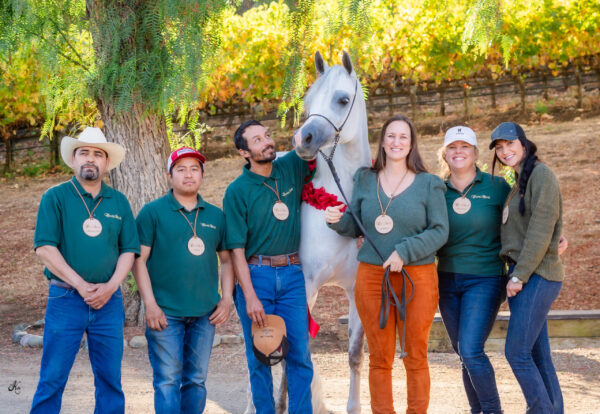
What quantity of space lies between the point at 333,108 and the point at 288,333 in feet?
4.24

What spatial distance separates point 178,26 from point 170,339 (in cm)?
197

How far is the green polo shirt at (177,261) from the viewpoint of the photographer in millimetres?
3531

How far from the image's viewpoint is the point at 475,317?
355 centimetres

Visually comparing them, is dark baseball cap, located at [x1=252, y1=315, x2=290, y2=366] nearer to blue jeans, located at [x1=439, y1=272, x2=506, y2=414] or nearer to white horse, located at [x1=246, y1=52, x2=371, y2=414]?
white horse, located at [x1=246, y1=52, x2=371, y2=414]

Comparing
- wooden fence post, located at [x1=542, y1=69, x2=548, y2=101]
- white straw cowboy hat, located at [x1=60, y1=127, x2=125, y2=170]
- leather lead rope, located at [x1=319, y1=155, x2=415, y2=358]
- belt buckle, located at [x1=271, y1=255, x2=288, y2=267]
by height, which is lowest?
leather lead rope, located at [x1=319, y1=155, x2=415, y2=358]

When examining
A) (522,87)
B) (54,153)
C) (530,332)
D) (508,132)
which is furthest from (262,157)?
(54,153)

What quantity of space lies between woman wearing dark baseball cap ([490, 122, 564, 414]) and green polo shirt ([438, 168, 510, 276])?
0.08 m

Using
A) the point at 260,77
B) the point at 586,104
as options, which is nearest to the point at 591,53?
the point at 586,104

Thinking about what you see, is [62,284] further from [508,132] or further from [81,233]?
[508,132]

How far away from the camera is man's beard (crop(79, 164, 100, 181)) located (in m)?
3.51

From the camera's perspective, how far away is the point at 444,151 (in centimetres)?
385

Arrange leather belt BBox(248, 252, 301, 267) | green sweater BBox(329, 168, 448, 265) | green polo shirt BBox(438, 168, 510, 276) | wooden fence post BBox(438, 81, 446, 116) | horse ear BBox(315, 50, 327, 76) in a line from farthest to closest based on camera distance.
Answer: wooden fence post BBox(438, 81, 446, 116)
horse ear BBox(315, 50, 327, 76)
leather belt BBox(248, 252, 301, 267)
green polo shirt BBox(438, 168, 510, 276)
green sweater BBox(329, 168, 448, 265)

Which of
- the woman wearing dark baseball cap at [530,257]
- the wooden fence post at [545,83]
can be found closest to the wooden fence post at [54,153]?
the wooden fence post at [545,83]

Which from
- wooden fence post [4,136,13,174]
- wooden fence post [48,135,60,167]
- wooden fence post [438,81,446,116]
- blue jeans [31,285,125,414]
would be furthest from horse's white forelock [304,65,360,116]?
wooden fence post [4,136,13,174]
